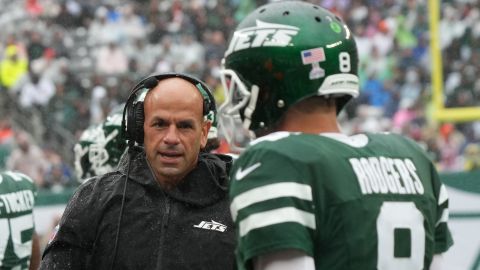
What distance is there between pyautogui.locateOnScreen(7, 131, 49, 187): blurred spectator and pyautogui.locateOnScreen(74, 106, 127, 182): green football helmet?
7.08 m

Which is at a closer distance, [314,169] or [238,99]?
[314,169]

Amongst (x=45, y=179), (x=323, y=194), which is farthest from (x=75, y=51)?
(x=323, y=194)

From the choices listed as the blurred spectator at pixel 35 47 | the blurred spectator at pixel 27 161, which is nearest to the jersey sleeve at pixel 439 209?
the blurred spectator at pixel 27 161

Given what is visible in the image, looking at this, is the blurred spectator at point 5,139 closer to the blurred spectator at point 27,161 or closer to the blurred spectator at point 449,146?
the blurred spectator at point 27,161

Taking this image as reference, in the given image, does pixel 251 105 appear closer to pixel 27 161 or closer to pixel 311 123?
pixel 311 123

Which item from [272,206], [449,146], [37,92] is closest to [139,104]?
→ [272,206]

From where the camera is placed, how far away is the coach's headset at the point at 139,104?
338cm

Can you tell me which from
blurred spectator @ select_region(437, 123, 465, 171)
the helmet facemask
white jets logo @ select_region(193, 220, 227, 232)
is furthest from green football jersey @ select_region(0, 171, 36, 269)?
blurred spectator @ select_region(437, 123, 465, 171)

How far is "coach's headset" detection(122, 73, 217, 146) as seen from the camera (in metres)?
3.38

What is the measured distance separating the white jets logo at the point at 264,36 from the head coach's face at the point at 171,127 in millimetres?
717

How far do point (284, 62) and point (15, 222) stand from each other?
2.57m

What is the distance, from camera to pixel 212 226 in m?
3.34

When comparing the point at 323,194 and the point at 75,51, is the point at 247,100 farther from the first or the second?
the point at 75,51

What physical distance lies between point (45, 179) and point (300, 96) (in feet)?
34.1
